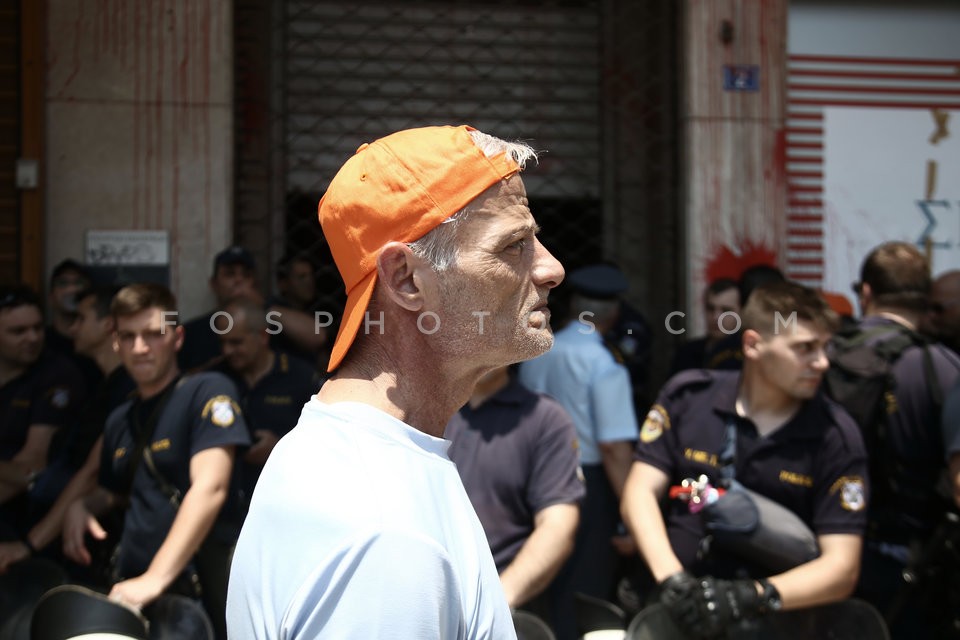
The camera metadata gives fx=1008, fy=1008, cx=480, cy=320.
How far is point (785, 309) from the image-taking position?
3.74 m

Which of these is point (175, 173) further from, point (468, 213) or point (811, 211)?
point (468, 213)

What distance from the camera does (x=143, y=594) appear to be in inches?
135

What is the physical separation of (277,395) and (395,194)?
11.3 feet

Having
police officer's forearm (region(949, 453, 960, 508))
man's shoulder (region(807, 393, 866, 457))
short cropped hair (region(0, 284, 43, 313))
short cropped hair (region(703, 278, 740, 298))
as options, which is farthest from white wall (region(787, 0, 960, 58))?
short cropped hair (region(0, 284, 43, 313))

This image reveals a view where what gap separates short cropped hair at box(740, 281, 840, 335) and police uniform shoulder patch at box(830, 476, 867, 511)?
554mm

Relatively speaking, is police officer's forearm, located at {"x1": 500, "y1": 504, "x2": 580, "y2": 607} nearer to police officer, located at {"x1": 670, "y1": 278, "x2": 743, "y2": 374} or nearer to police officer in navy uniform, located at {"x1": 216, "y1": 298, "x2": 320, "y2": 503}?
police officer in navy uniform, located at {"x1": 216, "y1": 298, "x2": 320, "y2": 503}

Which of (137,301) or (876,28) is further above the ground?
(876,28)

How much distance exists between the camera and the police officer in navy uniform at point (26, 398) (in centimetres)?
464

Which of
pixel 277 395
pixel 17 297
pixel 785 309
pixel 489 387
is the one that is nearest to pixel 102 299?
pixel 17 297

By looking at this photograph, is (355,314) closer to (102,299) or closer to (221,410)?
(221,410)

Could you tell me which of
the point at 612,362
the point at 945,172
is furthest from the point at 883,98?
the point at 612,362

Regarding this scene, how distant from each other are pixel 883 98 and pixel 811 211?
3.03ft

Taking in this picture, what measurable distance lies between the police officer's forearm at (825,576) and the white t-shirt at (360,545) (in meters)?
2.20

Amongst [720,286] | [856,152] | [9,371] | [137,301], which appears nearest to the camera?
[137,301]
